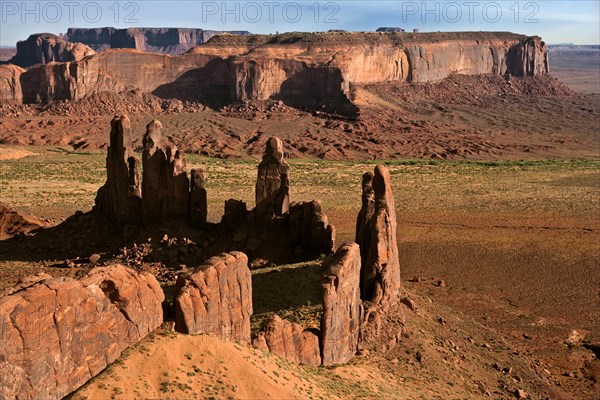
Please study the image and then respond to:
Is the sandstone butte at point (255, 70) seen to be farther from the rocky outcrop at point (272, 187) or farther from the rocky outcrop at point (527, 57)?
the rocky outcrop at point (272, 187)

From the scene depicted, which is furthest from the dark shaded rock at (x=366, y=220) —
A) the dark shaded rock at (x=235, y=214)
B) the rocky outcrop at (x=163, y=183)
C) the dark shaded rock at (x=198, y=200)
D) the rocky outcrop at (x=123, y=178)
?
the rocky outcrop at (x=123, y=178)

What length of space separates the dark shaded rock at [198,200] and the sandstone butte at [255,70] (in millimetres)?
77486

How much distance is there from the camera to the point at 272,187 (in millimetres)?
35688

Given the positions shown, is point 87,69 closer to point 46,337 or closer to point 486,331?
point 486,331

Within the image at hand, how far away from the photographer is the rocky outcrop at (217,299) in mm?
19562

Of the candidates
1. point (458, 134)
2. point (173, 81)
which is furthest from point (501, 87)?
point (173, 81)

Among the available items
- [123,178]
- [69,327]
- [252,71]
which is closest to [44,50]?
[252,71]

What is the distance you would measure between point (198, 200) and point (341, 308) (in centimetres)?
1457

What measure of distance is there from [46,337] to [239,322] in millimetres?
6518

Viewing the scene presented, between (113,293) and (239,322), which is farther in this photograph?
(239,322)

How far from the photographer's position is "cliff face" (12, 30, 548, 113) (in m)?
108

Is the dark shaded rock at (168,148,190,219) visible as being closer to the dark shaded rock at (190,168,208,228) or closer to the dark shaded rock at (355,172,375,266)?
the dark shaded rock at (190,168,208,228)

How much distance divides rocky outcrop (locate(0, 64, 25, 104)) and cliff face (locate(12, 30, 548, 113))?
126 cm

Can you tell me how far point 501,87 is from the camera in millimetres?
156250
